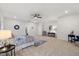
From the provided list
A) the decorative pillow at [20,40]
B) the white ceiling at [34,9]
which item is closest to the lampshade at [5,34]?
the decorative pillow at [20,40]

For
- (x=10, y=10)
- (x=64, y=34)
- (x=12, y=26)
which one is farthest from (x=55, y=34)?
(x=10, y=10)

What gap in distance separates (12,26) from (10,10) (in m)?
0.32

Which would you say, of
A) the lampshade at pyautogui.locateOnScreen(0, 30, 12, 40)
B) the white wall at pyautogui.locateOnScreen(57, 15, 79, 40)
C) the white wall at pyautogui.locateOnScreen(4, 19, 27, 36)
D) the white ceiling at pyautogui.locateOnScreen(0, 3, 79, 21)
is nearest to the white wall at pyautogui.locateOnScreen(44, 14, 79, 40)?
the white wall at pyautogui.locateOnScreen(57, 15, 79, 40)

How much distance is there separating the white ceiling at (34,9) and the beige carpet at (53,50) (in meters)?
0.57

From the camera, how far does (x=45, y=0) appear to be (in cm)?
184

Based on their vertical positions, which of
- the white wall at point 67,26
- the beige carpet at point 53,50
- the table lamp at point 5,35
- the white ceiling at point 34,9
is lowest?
the beige carpet at point 53,50

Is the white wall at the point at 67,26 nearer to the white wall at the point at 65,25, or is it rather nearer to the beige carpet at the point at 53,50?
the white wall at the point at 65,25

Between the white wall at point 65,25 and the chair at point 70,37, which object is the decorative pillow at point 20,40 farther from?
the chair at point 70,37

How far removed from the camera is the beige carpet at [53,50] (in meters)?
1.79

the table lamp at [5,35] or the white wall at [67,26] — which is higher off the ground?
the white wall at [67,26]

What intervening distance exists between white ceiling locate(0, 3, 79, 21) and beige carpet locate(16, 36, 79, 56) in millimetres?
574

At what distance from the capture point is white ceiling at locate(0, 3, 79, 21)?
1771 mm

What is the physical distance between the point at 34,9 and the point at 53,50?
904 mm

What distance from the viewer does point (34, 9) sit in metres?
1.82
